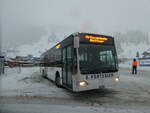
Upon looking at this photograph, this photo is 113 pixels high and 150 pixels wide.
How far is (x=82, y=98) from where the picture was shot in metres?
7.17

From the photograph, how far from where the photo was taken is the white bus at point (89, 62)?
6.57m

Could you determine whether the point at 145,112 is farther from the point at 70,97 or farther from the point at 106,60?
the point at 70,97

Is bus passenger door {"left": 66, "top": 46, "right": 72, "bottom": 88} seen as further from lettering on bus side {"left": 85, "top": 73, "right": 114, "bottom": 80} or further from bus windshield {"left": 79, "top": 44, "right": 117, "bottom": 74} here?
lettering on bus side {"left": 85, "top": 73, "right": 114, "bottom": 80}

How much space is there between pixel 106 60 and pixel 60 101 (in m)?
2.84

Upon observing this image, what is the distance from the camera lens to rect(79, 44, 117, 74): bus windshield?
6668mm

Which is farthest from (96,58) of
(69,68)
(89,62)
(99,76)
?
(69,68)

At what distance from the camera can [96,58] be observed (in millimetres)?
6906

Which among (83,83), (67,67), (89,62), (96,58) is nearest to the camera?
(83,83)

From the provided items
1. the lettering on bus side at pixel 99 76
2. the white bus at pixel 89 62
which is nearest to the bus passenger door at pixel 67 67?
the white bus at pixel 89 62

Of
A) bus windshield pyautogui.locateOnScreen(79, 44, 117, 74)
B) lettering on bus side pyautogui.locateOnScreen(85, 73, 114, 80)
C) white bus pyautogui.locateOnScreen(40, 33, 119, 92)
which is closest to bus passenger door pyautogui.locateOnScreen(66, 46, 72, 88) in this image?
white bus pyautogui.locateOnScreen(40, 33, 119, 92)

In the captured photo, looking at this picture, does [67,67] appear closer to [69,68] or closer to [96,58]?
[69,68]

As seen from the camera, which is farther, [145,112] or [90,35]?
[90,35]

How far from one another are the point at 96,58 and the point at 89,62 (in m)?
0.40

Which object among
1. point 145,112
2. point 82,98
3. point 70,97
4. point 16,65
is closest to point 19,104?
point 70,97
